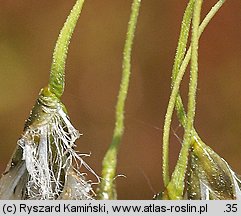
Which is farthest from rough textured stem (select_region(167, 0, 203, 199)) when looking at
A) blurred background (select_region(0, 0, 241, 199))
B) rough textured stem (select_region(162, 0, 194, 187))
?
blurred background (select_region(0, 0, 241, 199))

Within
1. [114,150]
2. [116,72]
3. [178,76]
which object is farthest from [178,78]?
[116,72]

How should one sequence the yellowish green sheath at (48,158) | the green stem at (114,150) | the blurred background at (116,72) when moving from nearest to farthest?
1. the green stem at (114,150)
2. the yellowish green sheath at (48,158)
3. the blurred background at (116,72)

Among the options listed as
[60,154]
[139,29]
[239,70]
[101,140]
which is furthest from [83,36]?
[60,154]

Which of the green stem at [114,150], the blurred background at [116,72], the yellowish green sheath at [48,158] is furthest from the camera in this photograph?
the blurred background at [116,72]

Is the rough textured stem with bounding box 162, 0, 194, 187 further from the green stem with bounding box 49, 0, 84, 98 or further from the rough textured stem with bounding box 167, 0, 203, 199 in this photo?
the green stem with bounding box 49, 0, 84, 98

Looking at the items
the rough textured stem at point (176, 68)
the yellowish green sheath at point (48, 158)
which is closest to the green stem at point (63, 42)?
the yellowish green sheath at point (48, 158)

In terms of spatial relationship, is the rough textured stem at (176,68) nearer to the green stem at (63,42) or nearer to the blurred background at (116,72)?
the green stem at (63,42)

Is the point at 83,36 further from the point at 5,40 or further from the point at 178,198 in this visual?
the point at 178,198
